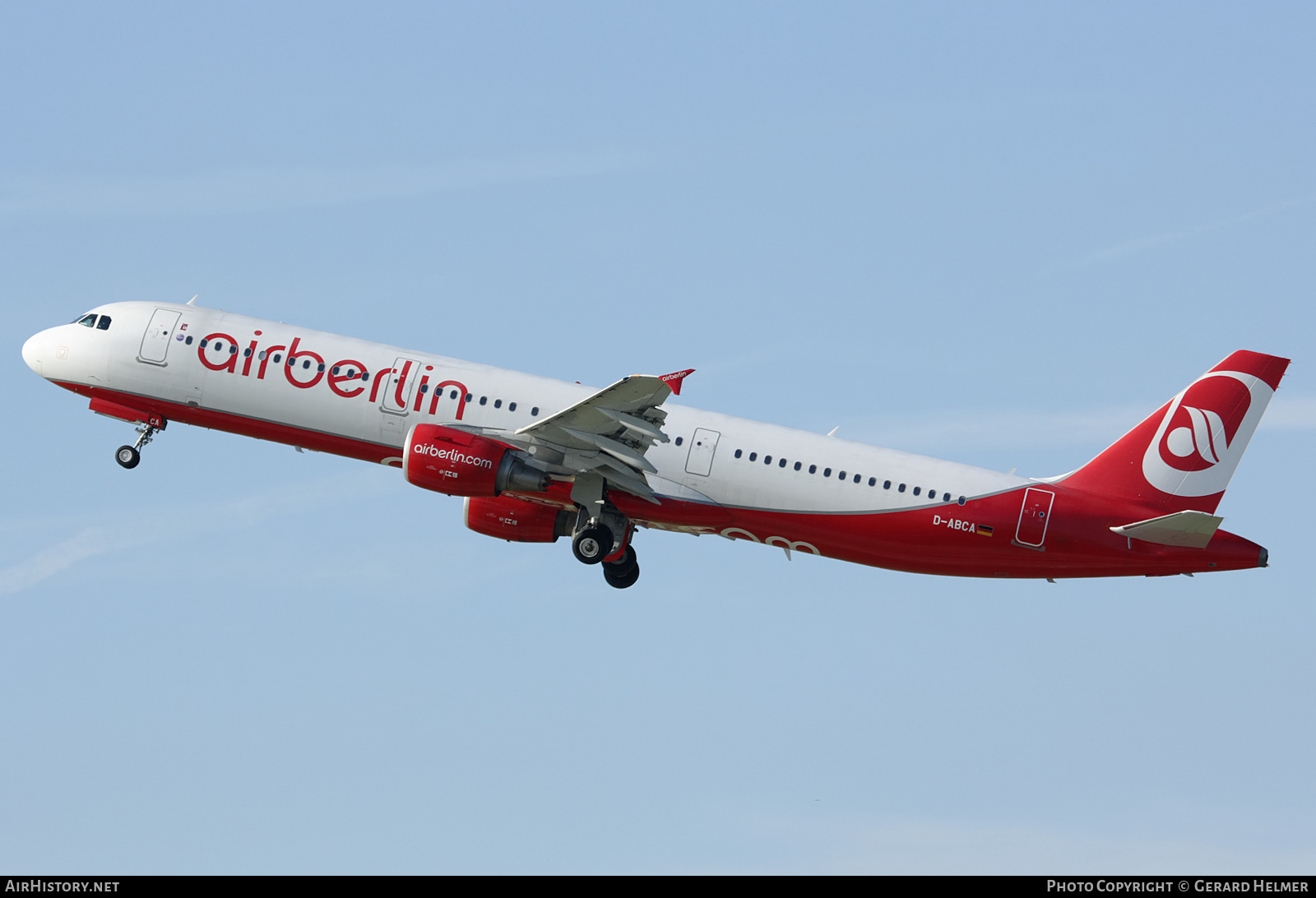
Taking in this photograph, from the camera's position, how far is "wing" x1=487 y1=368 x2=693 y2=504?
1647 inches

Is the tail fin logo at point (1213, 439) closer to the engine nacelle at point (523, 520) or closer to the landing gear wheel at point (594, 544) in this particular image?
the landing gear wheel at point (594, 544)

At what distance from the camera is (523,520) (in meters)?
48.6

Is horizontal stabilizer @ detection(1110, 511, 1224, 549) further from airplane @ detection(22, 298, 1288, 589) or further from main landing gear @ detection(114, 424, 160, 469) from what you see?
main landing gear @ detection(114, 424, 160, 469)

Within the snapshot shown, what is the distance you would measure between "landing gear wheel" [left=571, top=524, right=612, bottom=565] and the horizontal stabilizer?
1531 centimetres

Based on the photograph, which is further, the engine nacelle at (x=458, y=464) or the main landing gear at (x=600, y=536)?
the main landing gear at (x=600, y=536)

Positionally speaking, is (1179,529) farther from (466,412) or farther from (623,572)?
(466,412)

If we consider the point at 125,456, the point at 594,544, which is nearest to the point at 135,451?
the point at 125,456

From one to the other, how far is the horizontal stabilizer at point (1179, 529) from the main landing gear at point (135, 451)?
30253 millimetres

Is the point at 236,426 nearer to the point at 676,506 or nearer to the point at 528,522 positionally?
the point at 528,522

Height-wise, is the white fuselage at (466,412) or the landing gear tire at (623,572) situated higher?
the white fuselage at (466,412)

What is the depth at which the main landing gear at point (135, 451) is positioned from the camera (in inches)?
1909

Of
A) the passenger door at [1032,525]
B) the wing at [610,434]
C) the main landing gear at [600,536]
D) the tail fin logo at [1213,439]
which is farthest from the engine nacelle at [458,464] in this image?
the tail fin logo at [1213,439]

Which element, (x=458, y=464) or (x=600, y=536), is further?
(x=600, y=536)

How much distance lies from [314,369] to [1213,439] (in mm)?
27215
